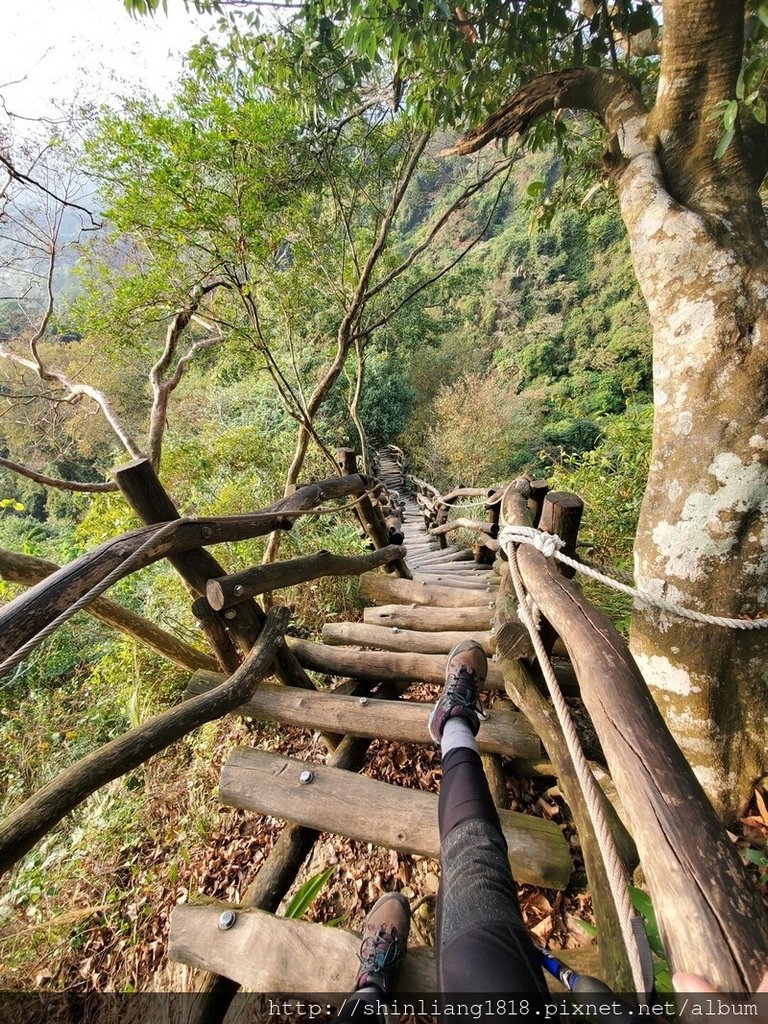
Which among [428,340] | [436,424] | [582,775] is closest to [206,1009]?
[582,775]

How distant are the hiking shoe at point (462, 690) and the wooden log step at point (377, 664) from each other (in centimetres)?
13

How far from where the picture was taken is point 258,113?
11.6ft

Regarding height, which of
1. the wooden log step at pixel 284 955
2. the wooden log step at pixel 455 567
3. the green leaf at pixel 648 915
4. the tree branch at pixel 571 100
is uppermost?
the tree branch at pixel 571 100

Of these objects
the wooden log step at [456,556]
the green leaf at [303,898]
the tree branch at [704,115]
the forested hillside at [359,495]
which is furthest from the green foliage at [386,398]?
the green leaf at [303,898]

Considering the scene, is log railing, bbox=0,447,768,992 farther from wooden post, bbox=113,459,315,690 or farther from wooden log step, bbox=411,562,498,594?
wooden log step, bbox=411,562,498,594

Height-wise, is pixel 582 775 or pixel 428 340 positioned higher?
pixel 428 340

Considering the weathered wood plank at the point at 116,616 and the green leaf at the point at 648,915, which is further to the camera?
the weathered wood plank at the point at 116,616

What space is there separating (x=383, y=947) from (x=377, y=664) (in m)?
1.36

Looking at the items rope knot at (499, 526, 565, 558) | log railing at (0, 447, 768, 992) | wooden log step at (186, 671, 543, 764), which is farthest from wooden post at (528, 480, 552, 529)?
wooden log step at (186, 671, 543, 764)

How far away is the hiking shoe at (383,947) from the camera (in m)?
1.27

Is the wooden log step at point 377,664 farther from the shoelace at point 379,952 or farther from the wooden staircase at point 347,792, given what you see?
the shoelace at point 379,952

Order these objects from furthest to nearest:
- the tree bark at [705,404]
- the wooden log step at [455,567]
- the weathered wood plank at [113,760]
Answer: the wooden log step at [455,567] < the tree bark at [705,404] < the weathered wood plank at [113,760]

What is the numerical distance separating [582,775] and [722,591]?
118 cm

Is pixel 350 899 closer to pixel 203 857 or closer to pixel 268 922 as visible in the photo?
pixel 268 922
